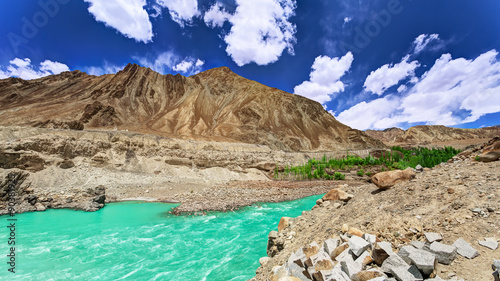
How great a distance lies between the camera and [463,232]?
3.35 m

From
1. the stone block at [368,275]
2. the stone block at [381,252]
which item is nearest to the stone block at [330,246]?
the stone block at [381,252]

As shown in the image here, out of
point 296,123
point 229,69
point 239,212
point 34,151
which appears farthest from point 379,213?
point 229,69

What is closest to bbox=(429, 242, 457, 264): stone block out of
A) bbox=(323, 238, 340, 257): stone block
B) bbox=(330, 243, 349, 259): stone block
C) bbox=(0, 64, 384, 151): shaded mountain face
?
bbox=(330, 243, 349, 259): stone block

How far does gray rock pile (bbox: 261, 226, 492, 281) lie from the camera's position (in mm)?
2854

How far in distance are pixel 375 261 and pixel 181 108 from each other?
259ft

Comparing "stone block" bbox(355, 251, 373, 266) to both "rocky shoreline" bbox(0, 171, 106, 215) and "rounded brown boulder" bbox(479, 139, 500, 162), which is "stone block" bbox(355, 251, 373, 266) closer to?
"rounded brown boulder" bbox(479, 139, 500, 162)

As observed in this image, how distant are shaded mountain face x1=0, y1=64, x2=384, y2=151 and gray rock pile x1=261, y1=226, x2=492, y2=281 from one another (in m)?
51.3

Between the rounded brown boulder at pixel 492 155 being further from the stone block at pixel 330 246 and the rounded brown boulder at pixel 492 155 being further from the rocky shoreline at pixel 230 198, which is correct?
the rocky shoreline at pixel 230 198

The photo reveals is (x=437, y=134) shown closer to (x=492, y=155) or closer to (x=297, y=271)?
(x=492, y=155)

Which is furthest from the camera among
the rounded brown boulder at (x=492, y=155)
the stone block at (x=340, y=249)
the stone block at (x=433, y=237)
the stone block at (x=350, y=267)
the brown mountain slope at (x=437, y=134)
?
the brown mountain slope at (x=437, y=134)

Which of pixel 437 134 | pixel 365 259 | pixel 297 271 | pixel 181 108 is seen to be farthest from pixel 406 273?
pixel 437 134

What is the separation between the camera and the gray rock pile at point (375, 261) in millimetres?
2854

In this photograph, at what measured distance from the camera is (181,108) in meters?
76.1

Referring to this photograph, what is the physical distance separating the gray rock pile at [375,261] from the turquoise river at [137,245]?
4092mm
